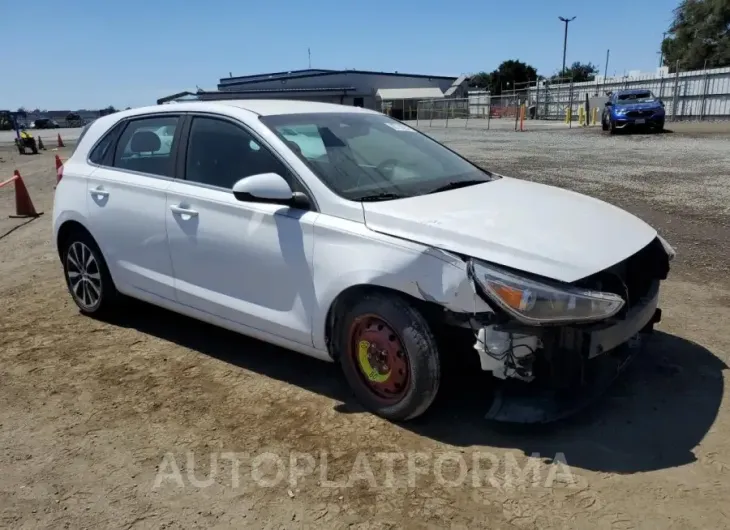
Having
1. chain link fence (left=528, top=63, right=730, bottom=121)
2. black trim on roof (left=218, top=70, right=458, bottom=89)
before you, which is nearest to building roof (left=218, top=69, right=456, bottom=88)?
black trim on roof (left=218, top=70, right=458, bottom=89)

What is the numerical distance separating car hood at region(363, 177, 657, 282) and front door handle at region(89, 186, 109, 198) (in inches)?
93.6

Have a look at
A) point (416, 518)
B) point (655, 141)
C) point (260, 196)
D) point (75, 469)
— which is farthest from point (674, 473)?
point (655, 141)

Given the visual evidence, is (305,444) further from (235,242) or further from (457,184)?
(457,184)

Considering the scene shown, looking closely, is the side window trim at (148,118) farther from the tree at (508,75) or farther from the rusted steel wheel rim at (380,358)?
the tree at (508,75)

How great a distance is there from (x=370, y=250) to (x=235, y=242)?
3.24ft

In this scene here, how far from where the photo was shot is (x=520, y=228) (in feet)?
10.3

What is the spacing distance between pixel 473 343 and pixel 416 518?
856 millimetres

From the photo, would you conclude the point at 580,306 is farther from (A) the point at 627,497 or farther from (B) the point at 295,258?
(B) the point at 295,258

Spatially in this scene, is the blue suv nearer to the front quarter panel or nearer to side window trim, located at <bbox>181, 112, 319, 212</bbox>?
side window trim, located at <bbox>181, 112, 319, 212</bbox>

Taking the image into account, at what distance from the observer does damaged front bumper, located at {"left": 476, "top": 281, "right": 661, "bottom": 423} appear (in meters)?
2.93

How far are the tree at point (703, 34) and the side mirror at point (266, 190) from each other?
174 ft

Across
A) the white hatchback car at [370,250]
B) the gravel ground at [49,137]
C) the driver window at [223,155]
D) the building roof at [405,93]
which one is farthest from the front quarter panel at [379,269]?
the building roof at [405,93]

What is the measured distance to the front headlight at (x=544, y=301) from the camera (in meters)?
2.82

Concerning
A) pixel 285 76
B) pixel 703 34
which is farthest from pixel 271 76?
pixel 703 34
